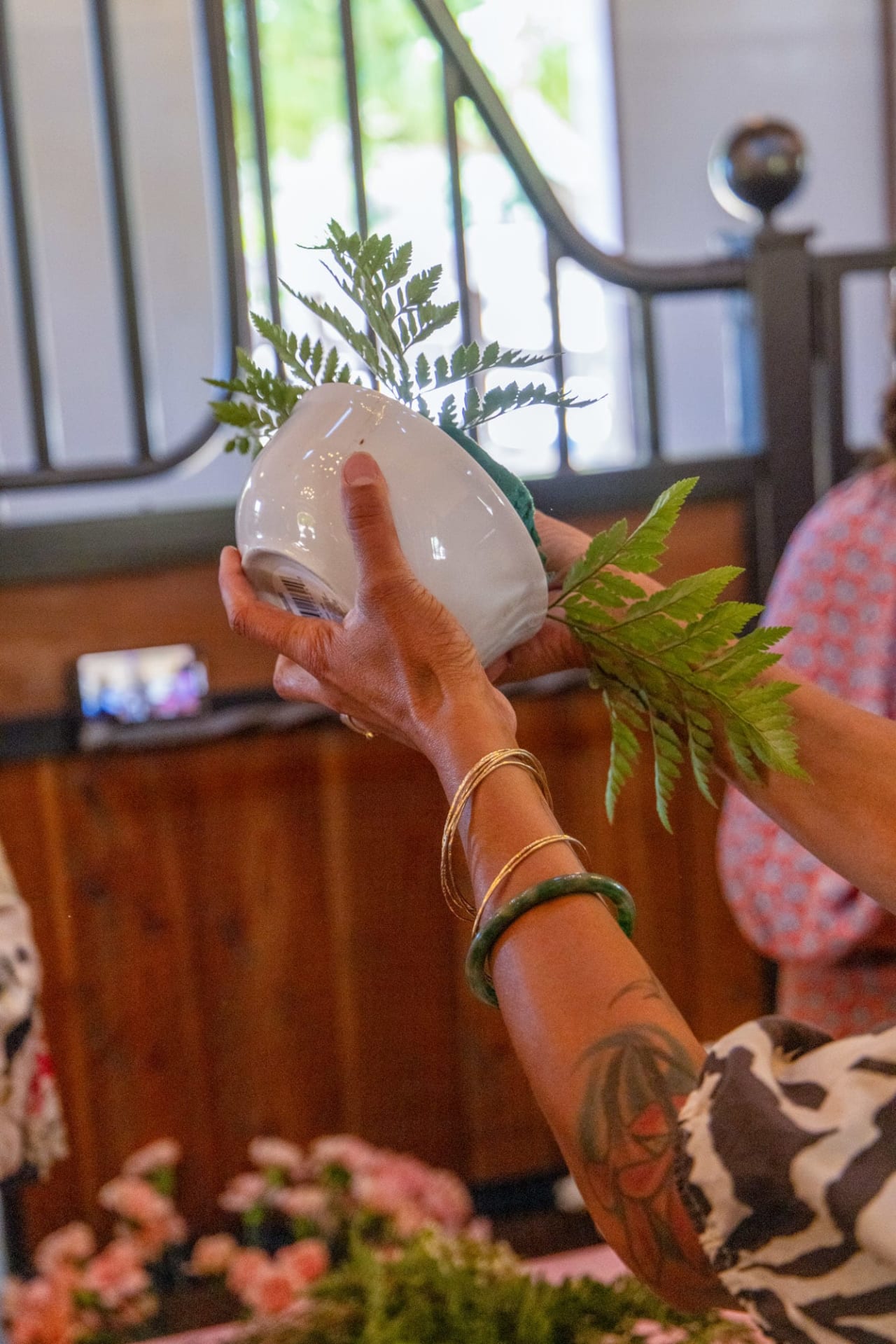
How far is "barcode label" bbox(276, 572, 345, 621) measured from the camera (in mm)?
701

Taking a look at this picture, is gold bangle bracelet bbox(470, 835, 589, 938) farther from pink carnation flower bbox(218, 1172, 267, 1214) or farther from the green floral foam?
pink carnation flower bbox(218, 1172, 267, 1214)

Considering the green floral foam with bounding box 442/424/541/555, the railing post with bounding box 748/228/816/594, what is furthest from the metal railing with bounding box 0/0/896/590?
the green floral foam with bounding box 442/424/541/555

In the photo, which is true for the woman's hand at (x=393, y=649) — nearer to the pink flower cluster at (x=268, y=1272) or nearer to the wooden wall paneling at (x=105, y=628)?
the pink flower cluster at (x=268, y=1272)

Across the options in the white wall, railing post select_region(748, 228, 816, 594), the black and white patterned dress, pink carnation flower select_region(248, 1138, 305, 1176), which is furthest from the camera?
the white wall

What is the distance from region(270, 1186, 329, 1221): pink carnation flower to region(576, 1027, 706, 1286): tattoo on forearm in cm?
68

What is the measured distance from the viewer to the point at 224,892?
5.69 feet

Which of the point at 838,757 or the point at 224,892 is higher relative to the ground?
the point at 838,757

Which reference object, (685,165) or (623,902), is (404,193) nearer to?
(685,165)

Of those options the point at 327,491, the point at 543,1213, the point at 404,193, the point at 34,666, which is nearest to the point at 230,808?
the point at 34,666

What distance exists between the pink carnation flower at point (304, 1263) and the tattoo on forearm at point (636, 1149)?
546 mm

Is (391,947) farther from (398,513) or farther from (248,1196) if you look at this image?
(398,513)

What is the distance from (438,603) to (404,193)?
3.96 m

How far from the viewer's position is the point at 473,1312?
74cm

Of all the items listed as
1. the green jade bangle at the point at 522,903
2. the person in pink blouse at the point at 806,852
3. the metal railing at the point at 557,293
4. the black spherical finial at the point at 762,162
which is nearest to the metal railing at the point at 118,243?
the metal railing at the point at 557,293
